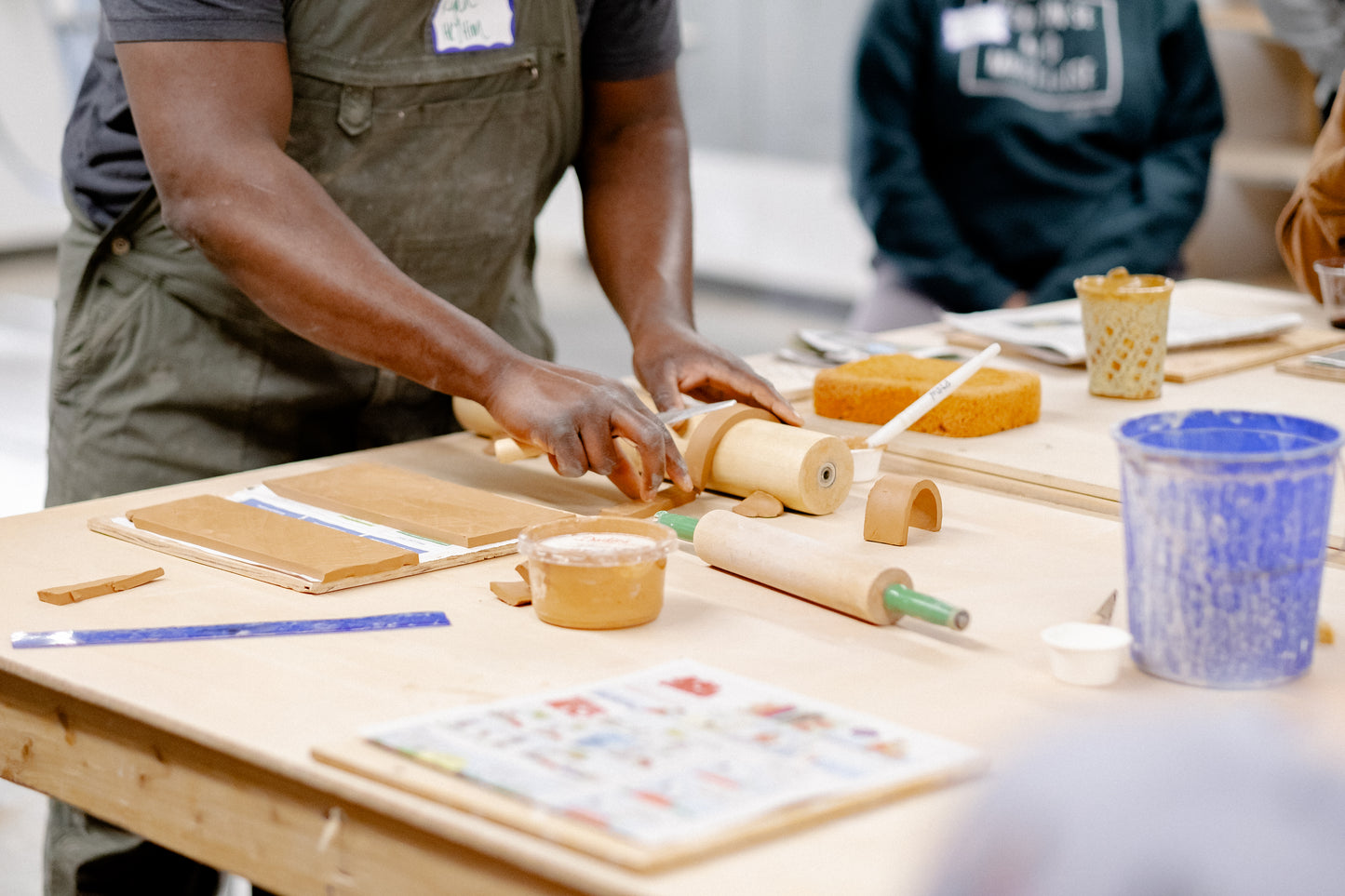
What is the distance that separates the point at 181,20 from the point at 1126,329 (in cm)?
104

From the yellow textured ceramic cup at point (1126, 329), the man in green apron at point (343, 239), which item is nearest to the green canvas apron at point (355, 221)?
the man in green apron at point (343, 239)

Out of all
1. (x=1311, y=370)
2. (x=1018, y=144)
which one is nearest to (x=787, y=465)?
(x=1311, y=370)

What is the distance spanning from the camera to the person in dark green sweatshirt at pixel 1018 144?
3107mm

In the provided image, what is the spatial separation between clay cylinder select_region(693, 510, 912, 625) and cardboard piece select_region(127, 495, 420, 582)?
0.80ft

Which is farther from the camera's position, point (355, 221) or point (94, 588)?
point (355, 221)

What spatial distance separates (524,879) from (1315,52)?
9.55 feet

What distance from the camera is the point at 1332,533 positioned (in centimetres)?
125

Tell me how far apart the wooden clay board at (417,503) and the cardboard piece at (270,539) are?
2.1 inches

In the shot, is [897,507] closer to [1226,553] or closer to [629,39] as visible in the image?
[1226,553]

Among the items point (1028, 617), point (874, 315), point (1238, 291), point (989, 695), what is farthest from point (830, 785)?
point (874, 315)

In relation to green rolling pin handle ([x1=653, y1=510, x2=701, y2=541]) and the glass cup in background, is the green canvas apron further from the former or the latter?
the glass cup in background

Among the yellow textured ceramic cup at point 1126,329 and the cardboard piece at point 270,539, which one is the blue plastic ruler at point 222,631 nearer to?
the cardboard piece at point 270,539

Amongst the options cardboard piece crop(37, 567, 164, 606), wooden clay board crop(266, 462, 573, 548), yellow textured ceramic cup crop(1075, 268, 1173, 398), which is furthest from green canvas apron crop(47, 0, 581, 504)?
yellow textured ceramic cup crop(1075, 268, 1173, 398)

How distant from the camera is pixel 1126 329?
1.67 metres
